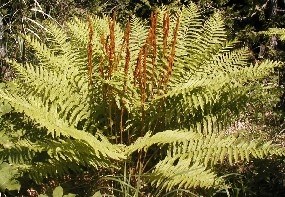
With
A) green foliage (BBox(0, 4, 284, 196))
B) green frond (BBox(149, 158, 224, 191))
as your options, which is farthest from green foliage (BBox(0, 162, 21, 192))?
green frond (BBox(149, 158, 224, 191))

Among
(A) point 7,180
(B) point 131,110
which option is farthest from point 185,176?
(A) point 7,180

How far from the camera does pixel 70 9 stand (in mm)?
6355

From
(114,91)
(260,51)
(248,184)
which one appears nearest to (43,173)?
(114,91)

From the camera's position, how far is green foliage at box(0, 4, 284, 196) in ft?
10.5

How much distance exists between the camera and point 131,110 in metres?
3.84

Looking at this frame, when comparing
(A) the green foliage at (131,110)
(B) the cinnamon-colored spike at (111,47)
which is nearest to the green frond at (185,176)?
(A) the green foliage at (131,110)

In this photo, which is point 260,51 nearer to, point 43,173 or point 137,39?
point 137,39

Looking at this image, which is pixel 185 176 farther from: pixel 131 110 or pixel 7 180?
pixel 7 180

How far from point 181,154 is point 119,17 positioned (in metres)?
3.36

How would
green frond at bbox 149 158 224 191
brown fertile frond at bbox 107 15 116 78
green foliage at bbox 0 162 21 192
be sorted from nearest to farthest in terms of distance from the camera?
green foliage at bbox 0 162 21 192 < green frond at bbox 149 158 224 191 < brown fertile frond at bbox 107 15 116 78

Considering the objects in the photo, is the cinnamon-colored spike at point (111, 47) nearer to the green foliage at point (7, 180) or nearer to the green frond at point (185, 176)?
the green frond at point (185, 176)

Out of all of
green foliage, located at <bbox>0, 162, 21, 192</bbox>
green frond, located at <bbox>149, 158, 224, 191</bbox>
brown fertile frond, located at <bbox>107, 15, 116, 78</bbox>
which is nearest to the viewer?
green foliage, located at <bbox>0, 162, 21, 192</bbox>

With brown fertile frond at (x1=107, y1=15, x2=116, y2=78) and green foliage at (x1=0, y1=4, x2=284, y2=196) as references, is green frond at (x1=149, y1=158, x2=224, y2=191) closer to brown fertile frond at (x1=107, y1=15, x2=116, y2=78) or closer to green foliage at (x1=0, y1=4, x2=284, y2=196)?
green foliage at (x1=0, y1=4, x2=284, y2=196)

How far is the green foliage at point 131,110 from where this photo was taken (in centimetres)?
321
